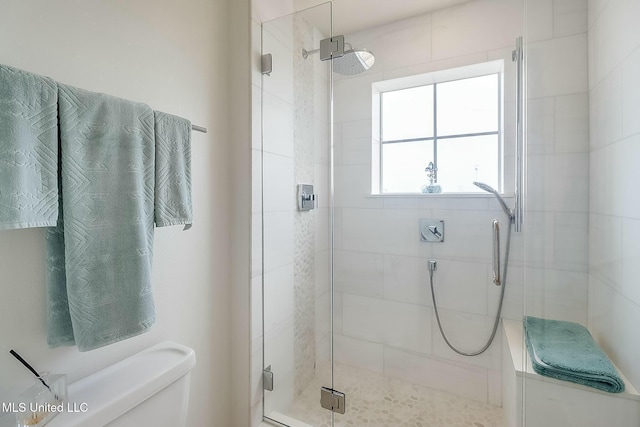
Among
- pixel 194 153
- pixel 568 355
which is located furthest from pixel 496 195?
pixel 194 153

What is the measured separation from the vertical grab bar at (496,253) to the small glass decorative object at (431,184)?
1.15 feet

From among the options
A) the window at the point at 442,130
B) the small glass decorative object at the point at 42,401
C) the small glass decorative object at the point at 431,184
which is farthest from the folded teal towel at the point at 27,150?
the small glass decorative object at the point at 431,184

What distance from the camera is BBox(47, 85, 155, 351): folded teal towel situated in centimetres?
72

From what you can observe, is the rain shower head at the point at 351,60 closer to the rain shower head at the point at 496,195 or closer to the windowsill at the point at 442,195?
the windowsill at the point at 442,195

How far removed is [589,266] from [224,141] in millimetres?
1672

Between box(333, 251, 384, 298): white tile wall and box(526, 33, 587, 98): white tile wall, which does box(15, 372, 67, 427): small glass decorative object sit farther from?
box(526, 33, 587, 98): white tile wall

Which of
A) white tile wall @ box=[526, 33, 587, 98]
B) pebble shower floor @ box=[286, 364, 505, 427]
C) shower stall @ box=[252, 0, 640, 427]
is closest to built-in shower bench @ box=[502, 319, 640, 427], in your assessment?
shower stall @ box=[252, 0, 640, 427]

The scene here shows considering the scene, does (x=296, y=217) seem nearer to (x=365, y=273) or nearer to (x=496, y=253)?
(x=365, y=273)

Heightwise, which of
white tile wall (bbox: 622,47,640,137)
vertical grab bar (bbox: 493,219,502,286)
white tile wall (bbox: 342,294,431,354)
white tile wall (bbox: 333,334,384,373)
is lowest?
white tile wall (bbox: 333,334,384,373)

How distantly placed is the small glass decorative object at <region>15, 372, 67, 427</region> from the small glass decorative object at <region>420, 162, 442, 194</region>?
1.74 meters

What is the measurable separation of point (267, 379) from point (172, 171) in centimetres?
111

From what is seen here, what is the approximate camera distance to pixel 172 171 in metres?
0.96

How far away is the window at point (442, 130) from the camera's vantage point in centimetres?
166

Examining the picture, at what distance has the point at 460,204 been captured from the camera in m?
1.70
